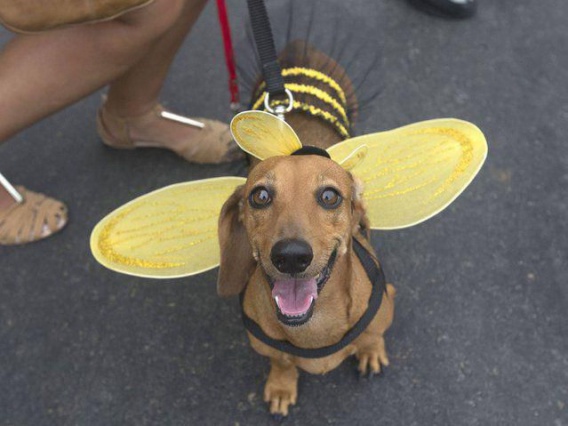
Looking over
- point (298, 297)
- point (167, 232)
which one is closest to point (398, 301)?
point (298, 297)

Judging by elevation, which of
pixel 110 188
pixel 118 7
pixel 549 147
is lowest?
pixel 110 188

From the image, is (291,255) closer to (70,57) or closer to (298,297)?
(298,297)

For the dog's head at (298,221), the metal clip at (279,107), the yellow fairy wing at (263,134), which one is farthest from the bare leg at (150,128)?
the dog's head at (298,221)

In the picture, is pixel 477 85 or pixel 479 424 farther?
pixel 477 85

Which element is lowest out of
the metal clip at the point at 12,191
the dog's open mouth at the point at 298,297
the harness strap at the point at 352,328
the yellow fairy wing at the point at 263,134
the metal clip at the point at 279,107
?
the metal clip at the point at 12,191

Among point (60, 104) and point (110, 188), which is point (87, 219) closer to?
point (110, 188)

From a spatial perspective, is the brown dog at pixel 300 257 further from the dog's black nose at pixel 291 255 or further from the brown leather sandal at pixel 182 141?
the brown leather sandal at pixel 182 141

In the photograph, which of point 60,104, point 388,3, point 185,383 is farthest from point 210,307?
point 388,3
